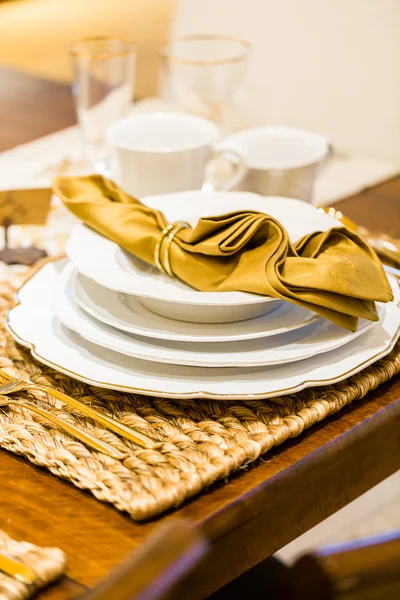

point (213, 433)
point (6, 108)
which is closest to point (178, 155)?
point (213, 433)

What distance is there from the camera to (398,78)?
1.74 m

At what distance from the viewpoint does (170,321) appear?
0.63 meters

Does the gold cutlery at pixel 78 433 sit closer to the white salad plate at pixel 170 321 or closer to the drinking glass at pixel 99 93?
the white salad plate at pixel 170 321

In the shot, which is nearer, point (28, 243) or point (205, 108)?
point (28, 243)

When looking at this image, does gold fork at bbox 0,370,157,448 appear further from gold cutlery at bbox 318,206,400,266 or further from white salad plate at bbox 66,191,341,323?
gold cutlery at bbox 318,206,400,266

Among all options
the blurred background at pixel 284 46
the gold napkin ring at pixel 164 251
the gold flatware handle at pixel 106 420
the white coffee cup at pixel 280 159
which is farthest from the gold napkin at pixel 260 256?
the blurred background at pixel 284 46

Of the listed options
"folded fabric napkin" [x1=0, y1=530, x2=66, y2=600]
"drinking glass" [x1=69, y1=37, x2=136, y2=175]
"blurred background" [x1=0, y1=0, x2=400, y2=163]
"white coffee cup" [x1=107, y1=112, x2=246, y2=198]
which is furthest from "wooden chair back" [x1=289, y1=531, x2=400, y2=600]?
"blurred background" [x1=0, y1=0, x2=400, y2=163]

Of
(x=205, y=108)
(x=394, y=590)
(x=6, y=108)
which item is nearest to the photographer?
(x=394, y=590)

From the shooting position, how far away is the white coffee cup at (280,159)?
36.0 inches

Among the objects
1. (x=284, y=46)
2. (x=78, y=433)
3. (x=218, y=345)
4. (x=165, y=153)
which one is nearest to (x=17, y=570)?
(x=78, y=433)

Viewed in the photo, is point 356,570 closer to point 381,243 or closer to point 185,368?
point 185,368

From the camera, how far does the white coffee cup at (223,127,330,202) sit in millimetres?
914

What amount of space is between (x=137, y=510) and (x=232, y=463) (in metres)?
0.07

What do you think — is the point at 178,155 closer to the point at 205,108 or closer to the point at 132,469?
the point at 205,108
